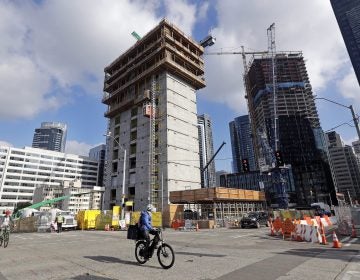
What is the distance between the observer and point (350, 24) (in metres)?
180

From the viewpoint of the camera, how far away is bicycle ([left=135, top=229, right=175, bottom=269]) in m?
7.96

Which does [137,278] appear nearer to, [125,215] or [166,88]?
[125,215]

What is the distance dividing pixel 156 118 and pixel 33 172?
347 feet

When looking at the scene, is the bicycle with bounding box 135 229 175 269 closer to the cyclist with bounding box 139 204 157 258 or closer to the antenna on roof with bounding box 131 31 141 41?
the cyclist with bounding box 139 204 157 258

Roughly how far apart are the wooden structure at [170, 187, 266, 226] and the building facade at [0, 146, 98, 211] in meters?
98.4

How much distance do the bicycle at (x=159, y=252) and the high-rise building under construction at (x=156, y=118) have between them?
45733 millimetres

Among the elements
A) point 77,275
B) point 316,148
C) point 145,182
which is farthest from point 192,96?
point 316,148

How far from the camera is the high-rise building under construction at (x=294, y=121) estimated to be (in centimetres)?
13388

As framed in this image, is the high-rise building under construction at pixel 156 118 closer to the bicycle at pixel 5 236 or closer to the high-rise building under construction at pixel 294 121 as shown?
the bicycle at pixel 5 236

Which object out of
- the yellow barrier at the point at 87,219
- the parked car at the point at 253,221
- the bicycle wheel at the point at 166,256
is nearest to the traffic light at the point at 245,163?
the parked car at the point at 253,221

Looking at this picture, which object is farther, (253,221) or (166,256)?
(253,221)

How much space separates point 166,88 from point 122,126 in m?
18.4

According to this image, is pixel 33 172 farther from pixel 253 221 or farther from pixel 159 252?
pixel 159 252

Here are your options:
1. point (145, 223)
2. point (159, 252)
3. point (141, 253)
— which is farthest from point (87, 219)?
point (159, 252)
